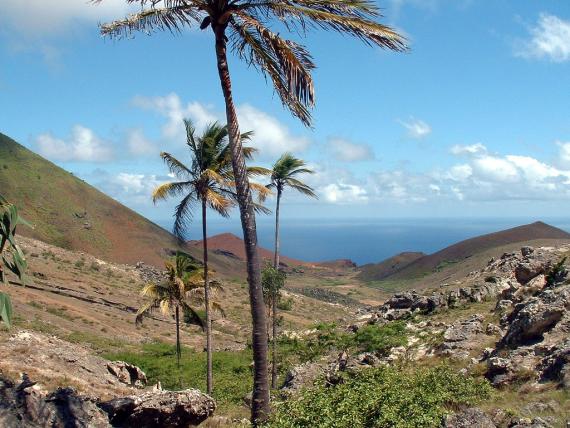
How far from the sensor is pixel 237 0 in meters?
8.41

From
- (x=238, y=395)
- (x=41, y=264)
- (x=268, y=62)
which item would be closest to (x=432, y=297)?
(x=238, y=395)

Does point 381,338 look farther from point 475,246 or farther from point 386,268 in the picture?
point 386,268

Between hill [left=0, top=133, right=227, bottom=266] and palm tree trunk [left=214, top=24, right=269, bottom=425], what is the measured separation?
202ft

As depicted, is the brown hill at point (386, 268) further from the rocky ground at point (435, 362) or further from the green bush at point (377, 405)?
the green bush at point (377, 405)

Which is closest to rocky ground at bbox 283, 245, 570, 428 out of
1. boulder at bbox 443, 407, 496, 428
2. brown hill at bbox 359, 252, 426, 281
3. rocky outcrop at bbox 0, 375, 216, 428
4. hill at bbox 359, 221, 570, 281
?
boulder at bbox 443, 407, 496, 428

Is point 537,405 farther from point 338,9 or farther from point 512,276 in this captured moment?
point 512,276

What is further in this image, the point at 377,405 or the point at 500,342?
the point at 500,342

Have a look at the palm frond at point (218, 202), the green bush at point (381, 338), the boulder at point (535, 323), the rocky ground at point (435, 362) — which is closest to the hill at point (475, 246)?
the rocky ground at point (435, 362)

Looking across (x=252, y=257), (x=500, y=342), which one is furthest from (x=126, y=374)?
(x=500, y=342)

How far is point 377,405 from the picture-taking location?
8430 mm

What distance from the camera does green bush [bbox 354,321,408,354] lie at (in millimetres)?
21016

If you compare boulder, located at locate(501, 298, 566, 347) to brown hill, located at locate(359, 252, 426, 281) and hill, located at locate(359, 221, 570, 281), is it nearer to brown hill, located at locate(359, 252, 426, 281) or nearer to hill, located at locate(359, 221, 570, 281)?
hill, located at locate(359, 221, 570, 281)

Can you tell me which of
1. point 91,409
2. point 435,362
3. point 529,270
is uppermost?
point 529,270

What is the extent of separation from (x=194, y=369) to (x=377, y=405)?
57.1 feet
